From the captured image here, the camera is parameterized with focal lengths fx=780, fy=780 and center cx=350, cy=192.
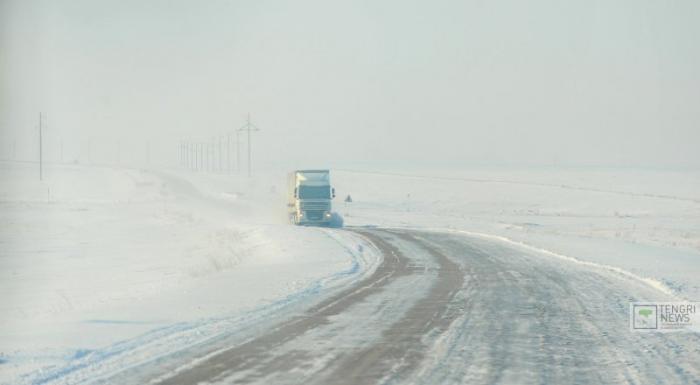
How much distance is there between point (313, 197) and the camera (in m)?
48.9

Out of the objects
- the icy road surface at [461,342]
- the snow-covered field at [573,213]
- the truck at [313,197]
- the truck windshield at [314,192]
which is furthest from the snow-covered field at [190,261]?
the truck windshield at [314,192]

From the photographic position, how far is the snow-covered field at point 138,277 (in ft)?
40.2

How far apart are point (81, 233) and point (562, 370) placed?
4486 centimetres

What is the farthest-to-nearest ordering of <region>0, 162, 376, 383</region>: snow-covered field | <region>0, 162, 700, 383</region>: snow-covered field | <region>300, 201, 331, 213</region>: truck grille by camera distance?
<region>300, 201, 331, 213</region>: truck grille → <region>0, 162, 700, 383</region>: snow-covered field → <region>0, 162, 376, 383</region>: snow-covered field

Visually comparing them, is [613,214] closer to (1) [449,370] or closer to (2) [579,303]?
(2) [579,303]

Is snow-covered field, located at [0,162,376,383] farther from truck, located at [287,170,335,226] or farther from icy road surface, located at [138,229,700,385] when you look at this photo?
truck, located at [287,170,335,226]

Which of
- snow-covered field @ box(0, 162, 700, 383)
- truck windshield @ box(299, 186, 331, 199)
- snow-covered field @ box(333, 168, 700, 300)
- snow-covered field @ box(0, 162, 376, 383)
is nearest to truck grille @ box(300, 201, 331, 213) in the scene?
truck windshield @ box(299, 186, 331, 199)

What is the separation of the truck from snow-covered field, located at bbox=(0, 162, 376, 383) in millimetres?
3973

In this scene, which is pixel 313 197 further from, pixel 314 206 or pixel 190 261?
pixel 190 261

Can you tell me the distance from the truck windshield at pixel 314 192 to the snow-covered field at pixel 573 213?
716 centimetres

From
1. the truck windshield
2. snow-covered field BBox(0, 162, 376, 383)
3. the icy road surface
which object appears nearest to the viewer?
the icy road surface

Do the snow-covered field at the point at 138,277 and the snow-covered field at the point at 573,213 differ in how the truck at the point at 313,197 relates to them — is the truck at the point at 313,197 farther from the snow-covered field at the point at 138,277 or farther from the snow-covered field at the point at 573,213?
the snow-covered field at the point at 573,213

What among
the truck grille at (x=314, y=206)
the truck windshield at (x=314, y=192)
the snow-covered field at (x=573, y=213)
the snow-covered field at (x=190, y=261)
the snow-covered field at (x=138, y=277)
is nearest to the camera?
the snow-covered field at (x=138, y=277)

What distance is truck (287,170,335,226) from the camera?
4844 centimetres
